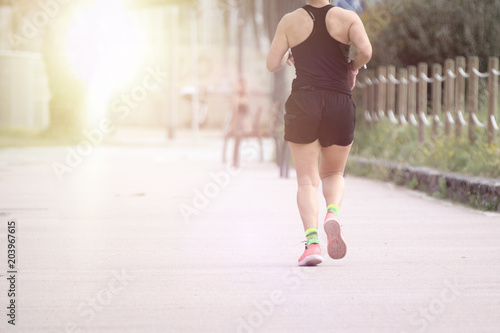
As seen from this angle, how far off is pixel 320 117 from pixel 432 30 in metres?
13.4

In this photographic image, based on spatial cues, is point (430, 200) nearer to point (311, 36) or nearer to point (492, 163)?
point (492, 163)

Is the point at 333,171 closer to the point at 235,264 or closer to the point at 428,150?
the point at 235,264

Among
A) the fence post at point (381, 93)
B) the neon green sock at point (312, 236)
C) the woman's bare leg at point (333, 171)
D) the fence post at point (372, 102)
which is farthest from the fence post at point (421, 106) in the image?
the neon green sock at point (312, 236)

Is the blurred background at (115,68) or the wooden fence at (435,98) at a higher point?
the wooden fence at (435,98)

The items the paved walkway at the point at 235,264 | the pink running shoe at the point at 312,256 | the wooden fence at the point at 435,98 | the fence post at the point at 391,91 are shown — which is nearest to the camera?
the paved walkway at the point at 235,264

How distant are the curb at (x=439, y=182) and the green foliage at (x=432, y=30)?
3.54m

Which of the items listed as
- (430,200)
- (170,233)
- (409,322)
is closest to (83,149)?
(430,200)

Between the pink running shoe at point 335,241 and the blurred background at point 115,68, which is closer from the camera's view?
the pink running shoe at point 335,241

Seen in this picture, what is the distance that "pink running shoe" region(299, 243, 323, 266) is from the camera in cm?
766

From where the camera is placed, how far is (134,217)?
36.9 ft

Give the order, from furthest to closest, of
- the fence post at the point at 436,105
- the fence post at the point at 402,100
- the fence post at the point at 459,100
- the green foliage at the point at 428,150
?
the fence post at the point at 402,100
the fence post at the point at 436,105
the fence post at the point at 459,100
the green foliage at the point at 428,150

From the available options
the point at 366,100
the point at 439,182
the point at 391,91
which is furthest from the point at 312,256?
the point at 366,100

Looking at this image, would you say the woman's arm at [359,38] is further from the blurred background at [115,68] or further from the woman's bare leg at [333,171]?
the blurred background at [115,68]

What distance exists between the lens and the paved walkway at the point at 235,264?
591cm
